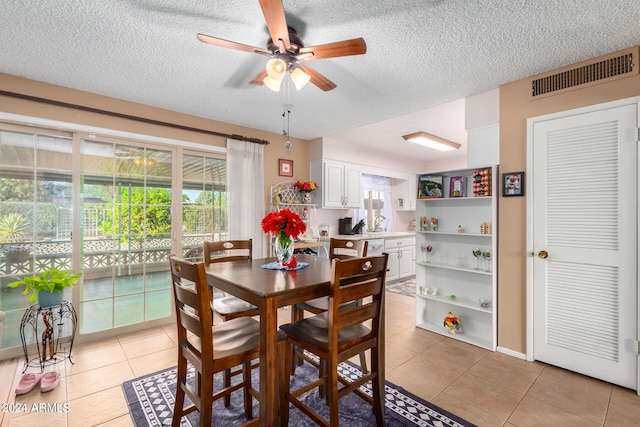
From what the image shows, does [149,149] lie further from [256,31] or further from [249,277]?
[249,277]

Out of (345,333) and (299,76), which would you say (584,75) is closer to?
(299,76)

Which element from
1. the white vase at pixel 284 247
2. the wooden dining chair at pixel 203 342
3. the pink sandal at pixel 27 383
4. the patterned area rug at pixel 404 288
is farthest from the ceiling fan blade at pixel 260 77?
the patterned area rug at pixel 404 288

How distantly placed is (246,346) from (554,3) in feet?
8.35

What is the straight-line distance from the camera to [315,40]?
2.04m

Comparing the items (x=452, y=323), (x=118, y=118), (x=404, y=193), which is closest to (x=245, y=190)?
(x=118, y=118)

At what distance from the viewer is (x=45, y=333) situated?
2508mm

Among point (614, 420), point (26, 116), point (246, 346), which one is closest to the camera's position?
point (246, 346)

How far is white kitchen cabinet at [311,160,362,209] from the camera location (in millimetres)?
4684

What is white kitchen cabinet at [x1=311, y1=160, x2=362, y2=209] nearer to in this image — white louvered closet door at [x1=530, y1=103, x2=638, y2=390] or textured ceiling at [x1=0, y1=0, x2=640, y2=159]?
textured ceiling at [x1=0, y1=0, x2=640, y2=159]

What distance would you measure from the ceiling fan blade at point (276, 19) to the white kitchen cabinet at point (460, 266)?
2.23 metres

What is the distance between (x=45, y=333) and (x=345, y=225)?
4047mm

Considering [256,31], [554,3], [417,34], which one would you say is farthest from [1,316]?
[554,3]

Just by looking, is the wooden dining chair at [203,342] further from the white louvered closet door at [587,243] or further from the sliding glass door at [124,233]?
the white louvered closet door at [587,243]

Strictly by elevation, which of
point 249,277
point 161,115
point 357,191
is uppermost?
point 161,115
